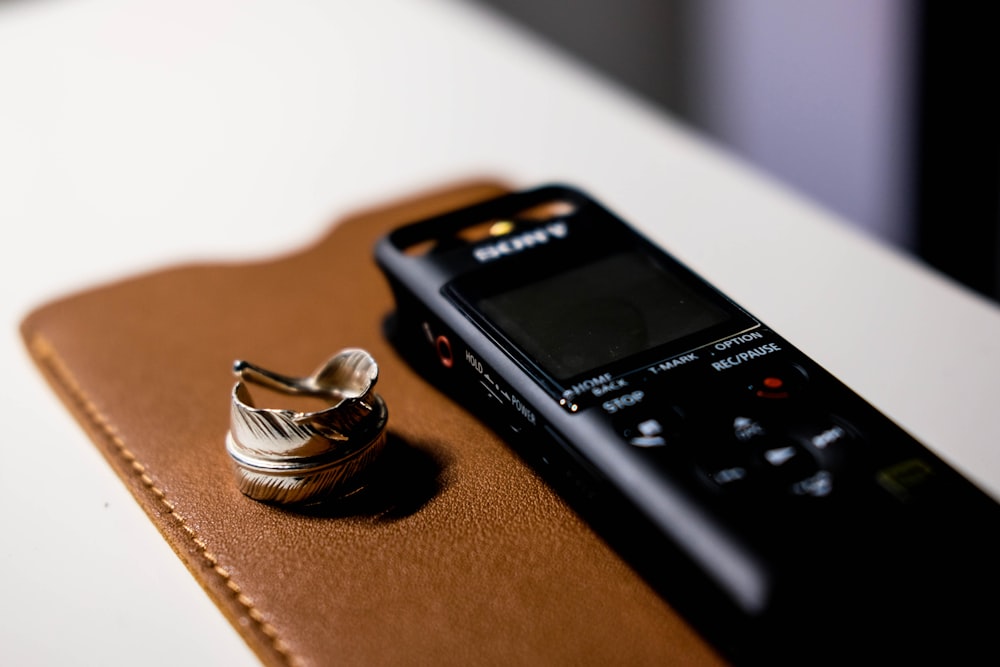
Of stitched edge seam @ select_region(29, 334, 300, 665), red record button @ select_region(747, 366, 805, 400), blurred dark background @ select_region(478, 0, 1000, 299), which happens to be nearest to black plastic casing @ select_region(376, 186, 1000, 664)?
red record button @ select_region(747, 366, 805, 400)

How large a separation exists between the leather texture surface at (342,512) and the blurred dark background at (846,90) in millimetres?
812

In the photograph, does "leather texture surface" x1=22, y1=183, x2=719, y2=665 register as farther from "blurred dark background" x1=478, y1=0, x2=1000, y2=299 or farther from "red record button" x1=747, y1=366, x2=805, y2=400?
"blurred dark background" x1=478, y1=0, x2=1000, y2=299

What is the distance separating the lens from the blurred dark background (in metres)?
1.19

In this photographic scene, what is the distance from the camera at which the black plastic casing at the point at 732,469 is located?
303 mm

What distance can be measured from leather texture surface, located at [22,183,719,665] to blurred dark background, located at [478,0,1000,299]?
81 cm

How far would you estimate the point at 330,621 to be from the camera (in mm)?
352

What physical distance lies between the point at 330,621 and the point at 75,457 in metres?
0.16

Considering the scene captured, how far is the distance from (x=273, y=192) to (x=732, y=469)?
398 millimetres

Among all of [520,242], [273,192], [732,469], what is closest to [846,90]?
[273,192]

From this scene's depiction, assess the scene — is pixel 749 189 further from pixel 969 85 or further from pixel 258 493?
pixel 969 85

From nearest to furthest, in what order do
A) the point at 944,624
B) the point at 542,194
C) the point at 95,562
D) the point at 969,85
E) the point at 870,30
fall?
the point at 944,624 → the point at 95,562 → the point at 542,194 → the point at 969,85 → the point at 870,30

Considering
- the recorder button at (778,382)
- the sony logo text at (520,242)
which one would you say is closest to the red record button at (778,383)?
the recorder button at (778,382)

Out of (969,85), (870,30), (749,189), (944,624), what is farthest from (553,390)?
(870,30)

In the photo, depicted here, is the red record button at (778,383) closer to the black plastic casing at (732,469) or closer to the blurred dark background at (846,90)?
the black plastic casing at (732,469)
